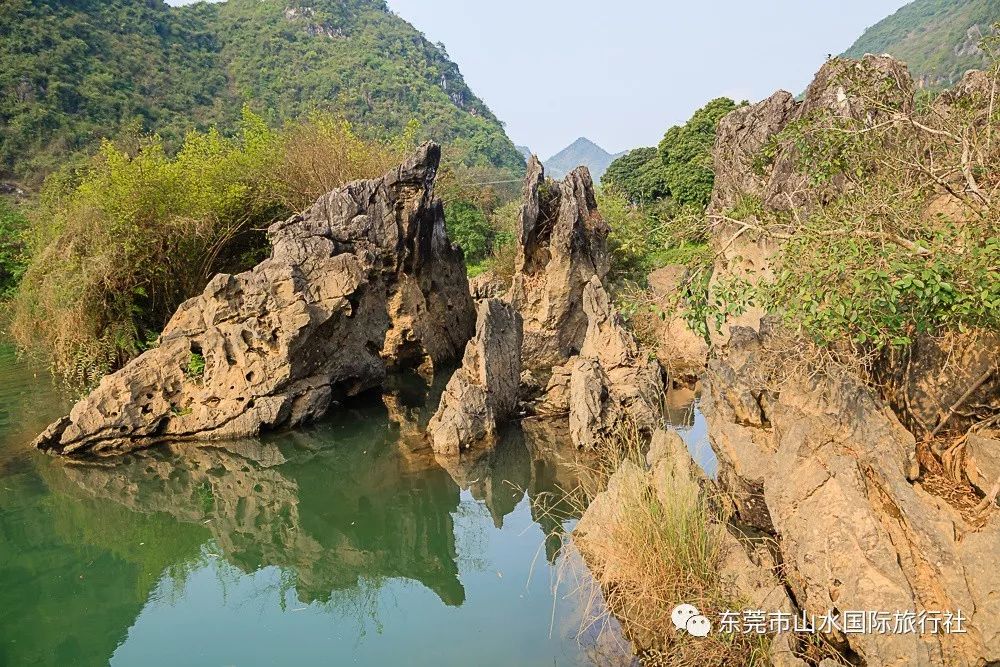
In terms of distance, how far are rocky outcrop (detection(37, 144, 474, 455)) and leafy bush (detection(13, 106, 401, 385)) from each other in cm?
204

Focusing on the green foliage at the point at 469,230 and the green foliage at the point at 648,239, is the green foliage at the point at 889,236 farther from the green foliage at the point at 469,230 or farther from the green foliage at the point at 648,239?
the green foliage at the point at 469,230

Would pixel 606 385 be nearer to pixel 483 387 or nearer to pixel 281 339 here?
pixel 483 387

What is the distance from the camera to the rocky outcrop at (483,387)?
892 centimetres

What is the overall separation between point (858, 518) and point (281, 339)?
316 inches

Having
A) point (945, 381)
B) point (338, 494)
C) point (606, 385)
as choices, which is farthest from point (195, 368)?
point (945, 381)

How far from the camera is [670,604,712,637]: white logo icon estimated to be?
4270 mm

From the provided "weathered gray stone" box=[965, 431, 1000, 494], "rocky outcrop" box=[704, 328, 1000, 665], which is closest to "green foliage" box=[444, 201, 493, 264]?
"rocky outcrop" box=[704, 328, 1000, 665]

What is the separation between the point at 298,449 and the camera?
389 inches

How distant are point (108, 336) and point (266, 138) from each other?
6.55 m

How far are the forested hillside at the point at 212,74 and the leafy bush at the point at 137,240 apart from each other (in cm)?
861

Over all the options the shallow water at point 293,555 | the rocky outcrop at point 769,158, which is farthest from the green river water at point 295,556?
the rocky outcrop at point 769,158

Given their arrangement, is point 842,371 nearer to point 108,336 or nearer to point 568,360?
point 568,360

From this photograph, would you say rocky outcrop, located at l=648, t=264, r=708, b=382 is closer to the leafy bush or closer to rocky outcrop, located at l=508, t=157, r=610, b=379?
rocky outcrop, located at l=508, t=157, r=610, b=379

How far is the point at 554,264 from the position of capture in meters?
11.7
